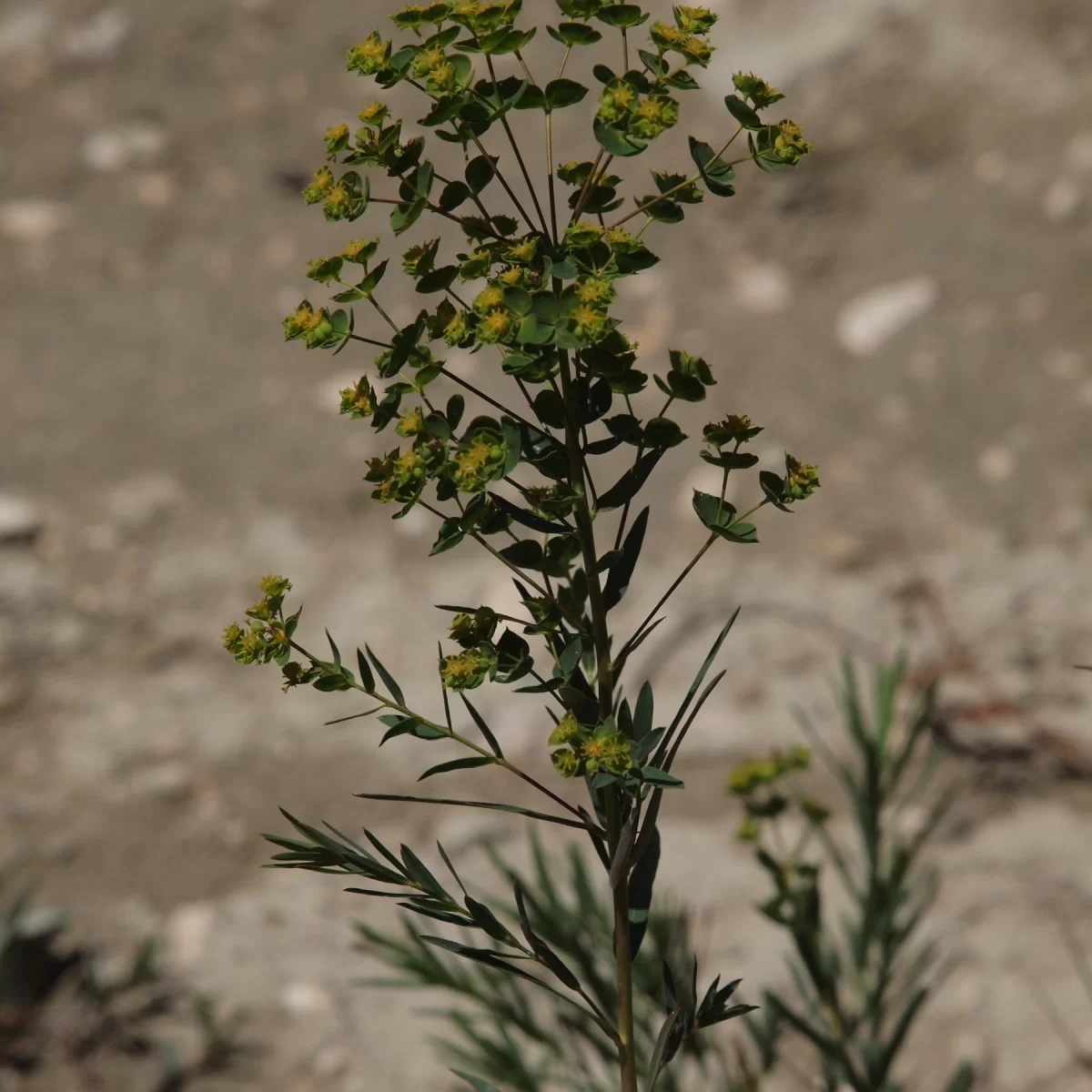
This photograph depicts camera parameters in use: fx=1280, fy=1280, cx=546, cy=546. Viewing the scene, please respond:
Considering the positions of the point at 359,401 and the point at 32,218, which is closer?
the point at 359,401

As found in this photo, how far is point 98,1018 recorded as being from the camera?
125 cm

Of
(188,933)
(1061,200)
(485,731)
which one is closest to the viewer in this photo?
(485,731)

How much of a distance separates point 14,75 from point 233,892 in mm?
1591

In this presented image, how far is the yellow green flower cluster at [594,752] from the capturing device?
1.41 ft

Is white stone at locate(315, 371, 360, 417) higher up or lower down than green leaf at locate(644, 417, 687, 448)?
higher up

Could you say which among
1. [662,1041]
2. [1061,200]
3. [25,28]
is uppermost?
[25,28]

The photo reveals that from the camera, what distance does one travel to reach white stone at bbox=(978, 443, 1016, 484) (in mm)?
1609

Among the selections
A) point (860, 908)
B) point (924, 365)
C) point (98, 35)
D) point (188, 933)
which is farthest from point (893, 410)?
point (98, 35)

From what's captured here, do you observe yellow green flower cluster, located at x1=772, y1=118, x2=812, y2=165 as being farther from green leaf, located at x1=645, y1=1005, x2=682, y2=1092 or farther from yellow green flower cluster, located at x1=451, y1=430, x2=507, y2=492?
green leaf, located at x1=645, y1=1005, x2=682, y2=1092

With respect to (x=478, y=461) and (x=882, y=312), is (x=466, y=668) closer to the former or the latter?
(x=478, y=461)

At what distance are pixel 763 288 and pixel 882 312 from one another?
18 centimetres

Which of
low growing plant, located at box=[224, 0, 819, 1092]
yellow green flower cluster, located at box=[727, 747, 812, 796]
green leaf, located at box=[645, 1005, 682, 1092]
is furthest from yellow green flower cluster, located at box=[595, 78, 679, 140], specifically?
yellow green flower cluster, located at box=[727, 747, 812, 796]

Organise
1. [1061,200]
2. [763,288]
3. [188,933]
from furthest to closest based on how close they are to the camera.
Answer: [763,288] < [1061,200] < [188,933]

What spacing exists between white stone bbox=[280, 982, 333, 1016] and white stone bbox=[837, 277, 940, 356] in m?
1.09
